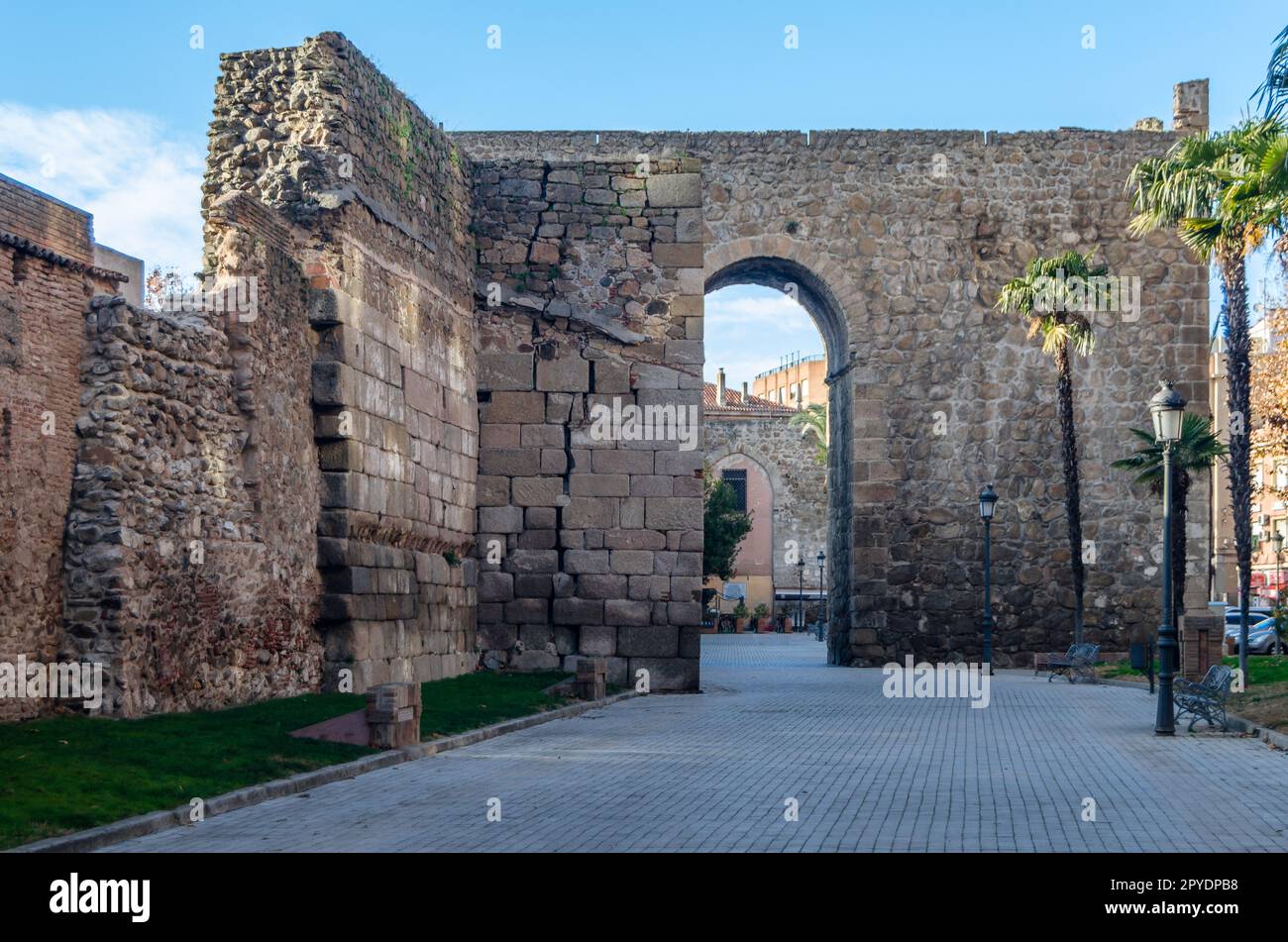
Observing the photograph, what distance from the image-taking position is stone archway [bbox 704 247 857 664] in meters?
29.2

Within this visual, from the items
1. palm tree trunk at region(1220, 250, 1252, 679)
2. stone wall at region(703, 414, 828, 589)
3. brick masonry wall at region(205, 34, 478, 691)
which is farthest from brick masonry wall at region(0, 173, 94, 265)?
stone wall at region(703, 414, 828, 589)

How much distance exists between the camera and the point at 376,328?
55.2 ft

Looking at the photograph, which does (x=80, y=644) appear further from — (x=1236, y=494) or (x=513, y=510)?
(x=1236, y=494)

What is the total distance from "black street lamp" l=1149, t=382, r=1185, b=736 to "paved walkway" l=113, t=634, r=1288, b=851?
0.29 m

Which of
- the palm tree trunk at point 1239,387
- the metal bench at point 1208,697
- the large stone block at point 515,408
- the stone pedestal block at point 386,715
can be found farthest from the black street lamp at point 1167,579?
the palm tree trunk at point 1239,387

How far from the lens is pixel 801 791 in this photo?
10430mm

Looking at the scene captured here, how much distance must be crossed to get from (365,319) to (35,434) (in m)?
5.37

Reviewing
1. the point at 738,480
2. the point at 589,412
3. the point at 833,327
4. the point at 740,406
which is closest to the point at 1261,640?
the point at 833,327

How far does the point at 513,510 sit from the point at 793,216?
1073 centimetres

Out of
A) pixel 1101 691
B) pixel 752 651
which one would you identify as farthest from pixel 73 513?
pixel 752 651

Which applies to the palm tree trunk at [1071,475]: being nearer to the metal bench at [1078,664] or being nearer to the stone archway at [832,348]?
the metal bench at [1078,664]

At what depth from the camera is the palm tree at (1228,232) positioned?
22.5m

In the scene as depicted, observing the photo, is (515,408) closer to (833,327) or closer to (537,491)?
(537,491)

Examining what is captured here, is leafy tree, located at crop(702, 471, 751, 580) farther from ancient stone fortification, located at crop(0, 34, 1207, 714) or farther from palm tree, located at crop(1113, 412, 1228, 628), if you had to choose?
palm tree, located at crop(1113, 412, 1228, 628)
